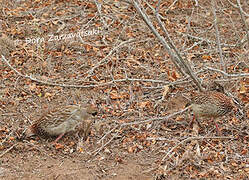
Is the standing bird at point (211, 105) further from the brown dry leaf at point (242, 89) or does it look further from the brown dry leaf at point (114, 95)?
the brown dry leaf at point (114, 95)

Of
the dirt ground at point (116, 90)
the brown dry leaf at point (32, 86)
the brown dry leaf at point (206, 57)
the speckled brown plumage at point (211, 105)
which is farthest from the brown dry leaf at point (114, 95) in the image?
the brown dry leaf at point (206, 57)

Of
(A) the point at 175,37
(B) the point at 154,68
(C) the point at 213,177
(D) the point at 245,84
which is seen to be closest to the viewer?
(C) the point at 213,177

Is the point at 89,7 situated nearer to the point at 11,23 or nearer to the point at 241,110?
the point at 11,23

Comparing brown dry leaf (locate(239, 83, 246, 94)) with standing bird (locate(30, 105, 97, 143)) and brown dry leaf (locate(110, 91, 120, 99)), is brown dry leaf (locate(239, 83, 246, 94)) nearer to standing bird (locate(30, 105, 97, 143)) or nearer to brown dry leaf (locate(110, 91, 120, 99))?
brown dry leaf (locate(110, 91, 120, 99))

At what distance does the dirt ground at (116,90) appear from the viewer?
6180mm

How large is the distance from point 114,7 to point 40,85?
2.60 meters

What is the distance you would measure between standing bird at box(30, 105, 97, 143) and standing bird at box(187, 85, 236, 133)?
4.99ft

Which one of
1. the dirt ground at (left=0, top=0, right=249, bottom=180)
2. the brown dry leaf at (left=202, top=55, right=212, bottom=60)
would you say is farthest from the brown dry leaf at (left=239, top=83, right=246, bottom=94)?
the brown dry leaf at (left=202, top=55, right=212, bottom=60)

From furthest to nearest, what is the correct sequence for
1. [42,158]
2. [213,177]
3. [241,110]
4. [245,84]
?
1. [245,84]
2. [241,110]
3. [42,158]
4. [213,177]

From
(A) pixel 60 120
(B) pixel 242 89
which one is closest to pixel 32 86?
(A) pixel 60 120

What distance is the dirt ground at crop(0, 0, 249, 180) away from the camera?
20.3ft

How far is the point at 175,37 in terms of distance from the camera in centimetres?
905

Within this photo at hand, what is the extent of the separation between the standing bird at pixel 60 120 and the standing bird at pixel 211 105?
4.99ft

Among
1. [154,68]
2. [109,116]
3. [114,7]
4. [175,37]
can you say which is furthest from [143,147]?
[114,7]
